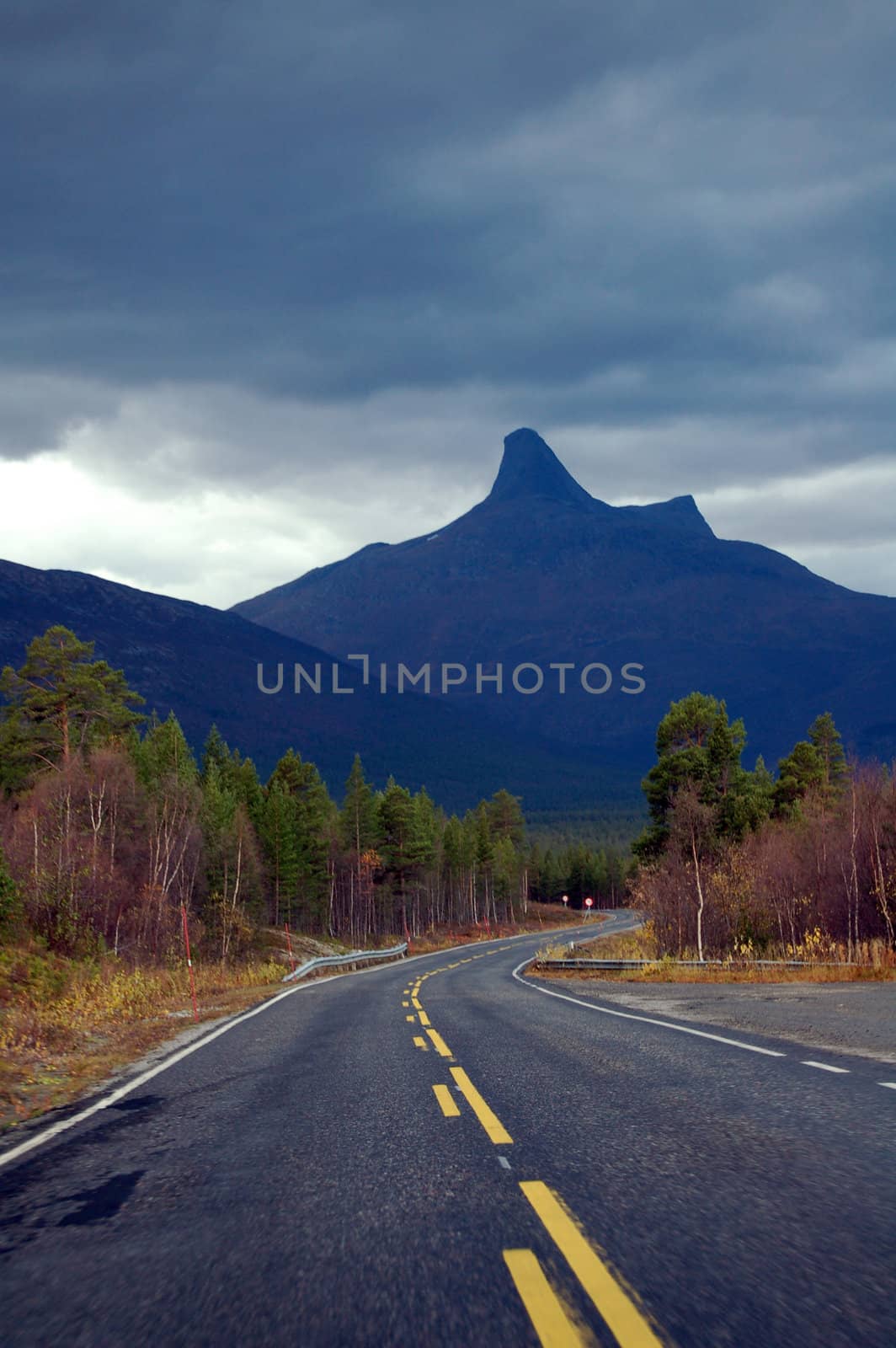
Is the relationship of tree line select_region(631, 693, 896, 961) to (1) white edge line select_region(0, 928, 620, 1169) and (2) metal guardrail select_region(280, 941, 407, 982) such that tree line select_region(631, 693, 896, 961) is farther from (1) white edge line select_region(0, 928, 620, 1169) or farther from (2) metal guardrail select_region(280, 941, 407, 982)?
(1) white edge line select_region(0, 928, 620, 1169)

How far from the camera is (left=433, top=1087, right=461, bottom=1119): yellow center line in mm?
7734

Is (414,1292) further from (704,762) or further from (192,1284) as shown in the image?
(704,762)

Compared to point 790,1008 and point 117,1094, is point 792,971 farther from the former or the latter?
point 117,1094

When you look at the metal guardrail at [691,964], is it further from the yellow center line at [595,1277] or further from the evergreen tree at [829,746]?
the evergreen tree at [829,746]

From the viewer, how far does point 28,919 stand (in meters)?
23.5

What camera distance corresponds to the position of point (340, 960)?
4269cm

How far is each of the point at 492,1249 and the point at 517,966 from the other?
36.1 meters

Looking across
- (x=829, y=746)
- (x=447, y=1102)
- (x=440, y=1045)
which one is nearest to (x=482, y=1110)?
(x=447, y=1102)

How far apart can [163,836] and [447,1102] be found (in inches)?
1727

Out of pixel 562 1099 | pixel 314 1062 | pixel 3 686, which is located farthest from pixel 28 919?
pixel 3 686

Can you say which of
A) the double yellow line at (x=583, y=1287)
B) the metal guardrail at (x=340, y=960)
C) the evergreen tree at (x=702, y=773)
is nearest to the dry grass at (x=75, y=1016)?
the double yellow line at (x=583, y=1287)

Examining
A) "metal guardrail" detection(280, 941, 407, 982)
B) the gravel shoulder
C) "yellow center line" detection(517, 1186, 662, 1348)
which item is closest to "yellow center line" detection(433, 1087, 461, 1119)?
"yellow center line" detection(517, 1186, 662, 1348)

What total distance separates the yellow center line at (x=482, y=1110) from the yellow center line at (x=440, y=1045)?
1454 mm

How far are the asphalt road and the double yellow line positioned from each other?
0.01 m
